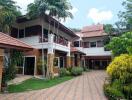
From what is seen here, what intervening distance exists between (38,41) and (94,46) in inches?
636

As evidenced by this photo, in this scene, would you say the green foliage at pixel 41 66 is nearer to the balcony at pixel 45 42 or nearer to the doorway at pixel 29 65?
the doorway at pixel 29 65

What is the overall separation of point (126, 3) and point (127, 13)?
1.36 m

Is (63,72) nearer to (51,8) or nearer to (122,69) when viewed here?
(51,8)

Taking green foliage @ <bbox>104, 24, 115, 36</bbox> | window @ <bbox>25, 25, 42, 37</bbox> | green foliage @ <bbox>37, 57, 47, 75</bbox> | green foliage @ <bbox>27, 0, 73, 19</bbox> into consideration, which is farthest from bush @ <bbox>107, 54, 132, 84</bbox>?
green foliage @ <bbox>104, 24, 115, 36</bbox>

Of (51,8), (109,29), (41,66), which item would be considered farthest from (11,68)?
(109,29)

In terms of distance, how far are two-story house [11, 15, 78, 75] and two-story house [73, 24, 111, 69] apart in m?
11.4

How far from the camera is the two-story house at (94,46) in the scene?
36.9m

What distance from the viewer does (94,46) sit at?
Result: 37.9 m

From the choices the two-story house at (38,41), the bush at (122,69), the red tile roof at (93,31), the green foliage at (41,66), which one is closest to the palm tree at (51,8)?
the green foliage at (41,66)

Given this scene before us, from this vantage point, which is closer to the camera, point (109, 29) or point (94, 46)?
point (109, 29)

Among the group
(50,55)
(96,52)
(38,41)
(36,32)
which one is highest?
(36,32)

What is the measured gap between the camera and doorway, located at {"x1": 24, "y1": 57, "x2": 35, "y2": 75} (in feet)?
79.9

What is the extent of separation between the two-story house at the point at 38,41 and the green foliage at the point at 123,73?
10.3 meters

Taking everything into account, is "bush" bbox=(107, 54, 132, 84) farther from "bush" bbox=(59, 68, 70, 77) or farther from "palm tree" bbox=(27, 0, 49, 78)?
"bush" bbox=(59, 68, 70, 77)
